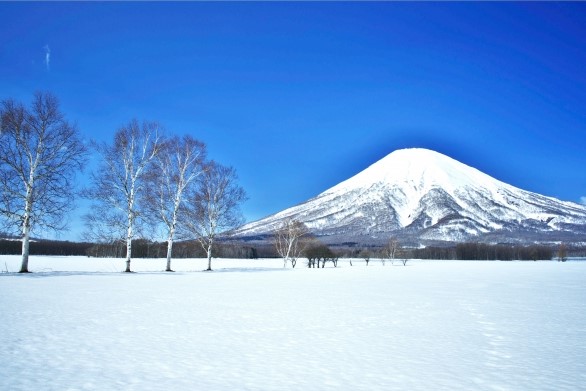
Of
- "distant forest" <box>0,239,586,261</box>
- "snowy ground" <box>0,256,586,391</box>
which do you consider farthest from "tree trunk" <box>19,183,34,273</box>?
"distant forest" <box>0,239,586,261</box>

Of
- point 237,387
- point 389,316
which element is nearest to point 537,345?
point 389,316

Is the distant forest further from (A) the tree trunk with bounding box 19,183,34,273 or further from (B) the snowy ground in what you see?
(B) the snowy ground

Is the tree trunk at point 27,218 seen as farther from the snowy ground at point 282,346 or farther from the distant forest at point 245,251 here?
the distant forest at point 245,251

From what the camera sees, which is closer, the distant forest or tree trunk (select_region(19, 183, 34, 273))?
tree trunk (select_region(19, 183, 34, 273))

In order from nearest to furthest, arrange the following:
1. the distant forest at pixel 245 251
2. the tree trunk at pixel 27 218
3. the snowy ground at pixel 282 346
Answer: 1. the snowy ground at pixel 282 346
2. the tree trunk at pixel 27 218
3. the distant forest at pixel 245 251

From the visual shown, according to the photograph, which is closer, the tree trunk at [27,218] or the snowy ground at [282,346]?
the snowy ground at [282,346]

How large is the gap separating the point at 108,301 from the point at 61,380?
31.2ft

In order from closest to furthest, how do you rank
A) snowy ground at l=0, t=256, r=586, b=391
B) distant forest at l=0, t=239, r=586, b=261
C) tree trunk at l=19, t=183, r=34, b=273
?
snowy ground at l=0, t=256, r=586, b=391
tree trunk at l=19, t=183, r=34, b=273
distant forest at l=0, t=239, r=586, b=261

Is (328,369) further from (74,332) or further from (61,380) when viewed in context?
(74,332)

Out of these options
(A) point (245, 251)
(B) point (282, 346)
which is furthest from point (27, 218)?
(A) point (245, 251)

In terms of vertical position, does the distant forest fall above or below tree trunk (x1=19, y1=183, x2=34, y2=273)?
below

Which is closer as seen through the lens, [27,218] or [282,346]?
[282,346]

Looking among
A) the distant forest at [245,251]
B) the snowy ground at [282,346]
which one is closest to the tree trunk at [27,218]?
the snowy ground at [282,346]

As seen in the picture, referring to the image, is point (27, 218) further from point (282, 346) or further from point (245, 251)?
point (245, 251)
